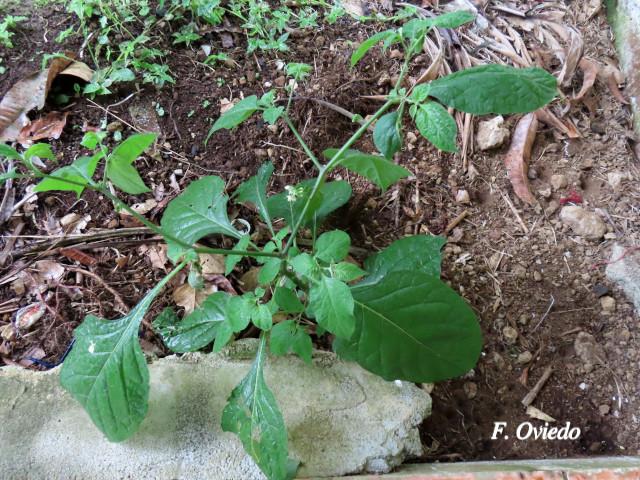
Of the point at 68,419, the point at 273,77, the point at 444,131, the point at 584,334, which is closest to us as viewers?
the point at 444,131

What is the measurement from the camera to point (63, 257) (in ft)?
5.82

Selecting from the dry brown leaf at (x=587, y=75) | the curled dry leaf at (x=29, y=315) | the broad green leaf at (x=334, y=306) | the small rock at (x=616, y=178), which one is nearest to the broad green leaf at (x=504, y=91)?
the broad green leaf at (x=334, y=306)

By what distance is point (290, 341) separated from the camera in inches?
54.1

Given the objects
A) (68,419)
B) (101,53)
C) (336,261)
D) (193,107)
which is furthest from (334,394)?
(101,53)

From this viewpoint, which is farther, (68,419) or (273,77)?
(273,77)

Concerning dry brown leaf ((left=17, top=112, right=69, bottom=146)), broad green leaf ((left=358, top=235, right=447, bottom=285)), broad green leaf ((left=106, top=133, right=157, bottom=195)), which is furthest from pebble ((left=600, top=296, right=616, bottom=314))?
dry brown leaf ((left=17, top=112, right=69, bottom=146))

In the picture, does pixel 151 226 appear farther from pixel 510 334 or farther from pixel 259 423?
pixel 510 334

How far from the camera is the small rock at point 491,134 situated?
202 cm

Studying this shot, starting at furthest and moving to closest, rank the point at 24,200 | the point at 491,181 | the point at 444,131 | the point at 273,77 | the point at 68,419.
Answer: the point at 273,77 → the point at 491,181 → the point at 24,200 → the point at 68,419 → the point at 444,131

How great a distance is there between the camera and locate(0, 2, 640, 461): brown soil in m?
1.64

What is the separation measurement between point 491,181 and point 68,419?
66.9 inches

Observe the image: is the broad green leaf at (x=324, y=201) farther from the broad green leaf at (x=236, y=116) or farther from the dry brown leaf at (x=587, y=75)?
the dry brown leaf at (x=587, y=75)

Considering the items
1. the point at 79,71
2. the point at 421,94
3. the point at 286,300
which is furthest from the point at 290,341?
the point at 79,71

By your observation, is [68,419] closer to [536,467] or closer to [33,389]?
[33,389]
